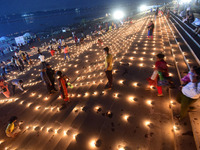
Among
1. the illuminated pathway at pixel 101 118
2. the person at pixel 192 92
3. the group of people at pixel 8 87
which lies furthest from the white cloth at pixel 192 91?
the group of people at pixel 8 87

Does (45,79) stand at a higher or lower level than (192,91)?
lower

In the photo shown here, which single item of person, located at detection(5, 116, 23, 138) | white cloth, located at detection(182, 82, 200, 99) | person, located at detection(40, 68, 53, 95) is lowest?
person, located at detection(5, 116, 23, 138)

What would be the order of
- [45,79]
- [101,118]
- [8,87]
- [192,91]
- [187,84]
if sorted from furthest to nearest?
1. [8,87]
2. [45,79]
3. [101,118]
4. [187,84]
5. [192,91]

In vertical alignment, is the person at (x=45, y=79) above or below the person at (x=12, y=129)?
above

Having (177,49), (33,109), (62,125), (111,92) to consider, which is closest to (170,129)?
(111,92)

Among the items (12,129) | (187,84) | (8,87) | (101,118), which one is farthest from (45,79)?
(187,84)

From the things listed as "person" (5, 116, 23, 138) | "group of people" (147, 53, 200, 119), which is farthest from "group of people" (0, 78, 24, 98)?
"group of people" (147, 53, 200, 119)

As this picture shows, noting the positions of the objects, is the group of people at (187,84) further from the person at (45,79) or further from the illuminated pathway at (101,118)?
the person at (45,79)

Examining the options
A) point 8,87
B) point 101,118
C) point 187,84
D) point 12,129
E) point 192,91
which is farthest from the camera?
point 8,87

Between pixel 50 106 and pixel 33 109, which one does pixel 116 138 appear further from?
pixel 33 109

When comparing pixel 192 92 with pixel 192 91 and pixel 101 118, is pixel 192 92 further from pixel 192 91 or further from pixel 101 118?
pixel 101 118

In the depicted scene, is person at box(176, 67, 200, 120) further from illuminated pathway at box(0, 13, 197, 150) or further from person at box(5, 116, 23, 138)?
person at box(5, 116, 23, 138)

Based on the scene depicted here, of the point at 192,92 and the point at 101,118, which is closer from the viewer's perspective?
the point at 192,92

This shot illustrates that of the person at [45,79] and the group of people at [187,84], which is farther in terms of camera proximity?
the person at [45,79]
